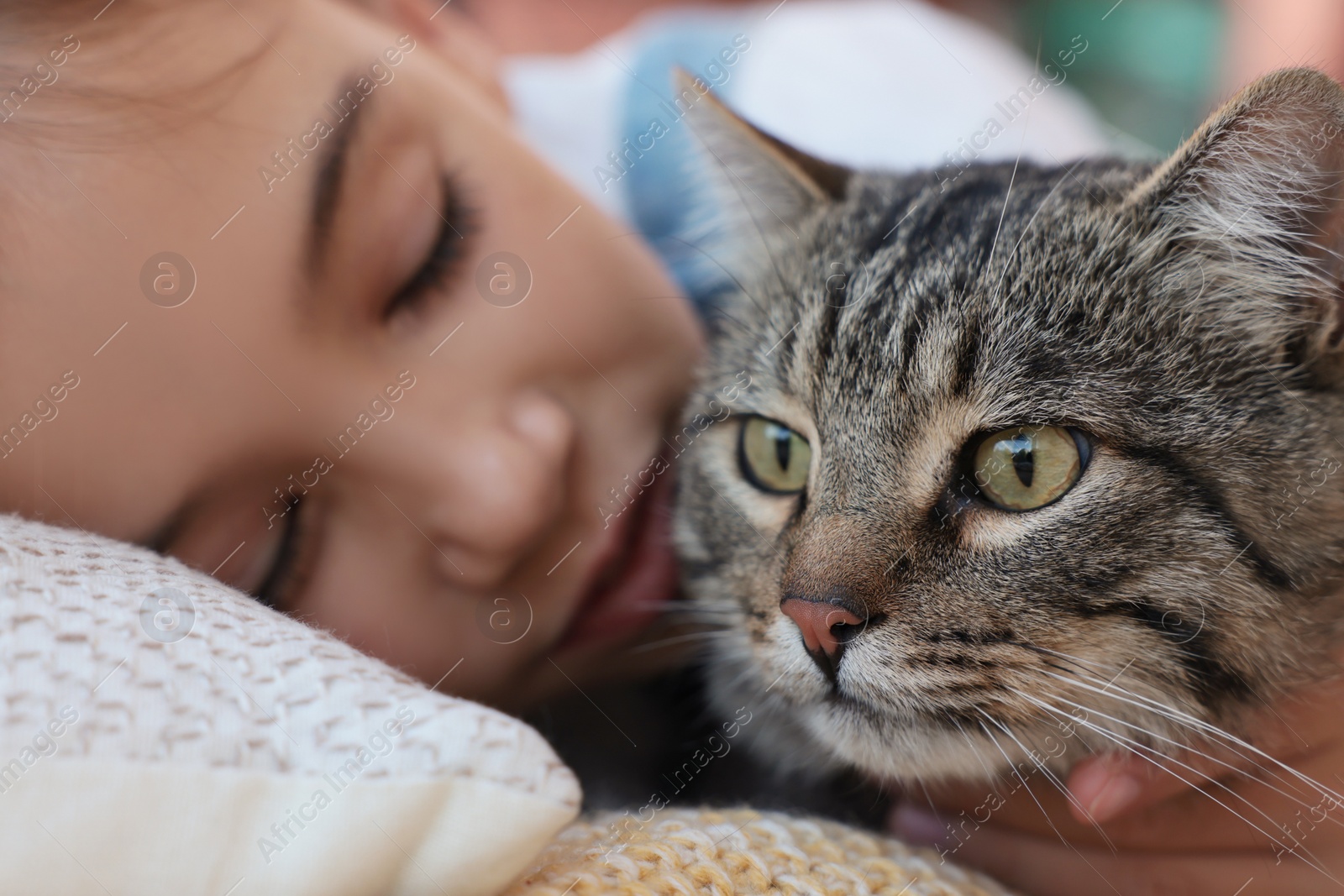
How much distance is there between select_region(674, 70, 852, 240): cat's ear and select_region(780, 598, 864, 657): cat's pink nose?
1.78ft

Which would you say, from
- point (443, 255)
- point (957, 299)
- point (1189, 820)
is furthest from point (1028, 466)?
point (443, 255)

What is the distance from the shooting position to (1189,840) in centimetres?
80

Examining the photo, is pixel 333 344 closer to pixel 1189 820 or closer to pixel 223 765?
pixel 223 765

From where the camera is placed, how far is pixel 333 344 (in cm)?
82

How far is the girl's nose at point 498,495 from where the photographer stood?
887 mm

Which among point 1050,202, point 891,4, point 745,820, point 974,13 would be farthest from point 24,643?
point 974,13

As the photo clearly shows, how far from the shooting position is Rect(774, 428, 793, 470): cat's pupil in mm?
938

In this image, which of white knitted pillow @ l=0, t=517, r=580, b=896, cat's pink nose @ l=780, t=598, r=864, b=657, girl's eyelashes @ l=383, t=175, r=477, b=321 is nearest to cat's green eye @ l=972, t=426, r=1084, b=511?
cat's pink nose @ l=780, t=598, r=864, b=657

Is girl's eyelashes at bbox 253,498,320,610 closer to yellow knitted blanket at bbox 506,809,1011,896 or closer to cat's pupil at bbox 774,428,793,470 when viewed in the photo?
yellow knitted blanket at bbox 506,809,1011,896

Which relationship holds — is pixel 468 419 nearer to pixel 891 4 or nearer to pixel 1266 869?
pixel 1266 869

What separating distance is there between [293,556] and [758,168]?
694 mm

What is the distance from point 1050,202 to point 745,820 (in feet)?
2.12

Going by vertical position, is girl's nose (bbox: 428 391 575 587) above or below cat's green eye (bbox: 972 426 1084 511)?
below

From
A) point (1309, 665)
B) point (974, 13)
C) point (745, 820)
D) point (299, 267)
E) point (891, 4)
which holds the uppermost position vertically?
point (974, 13)
